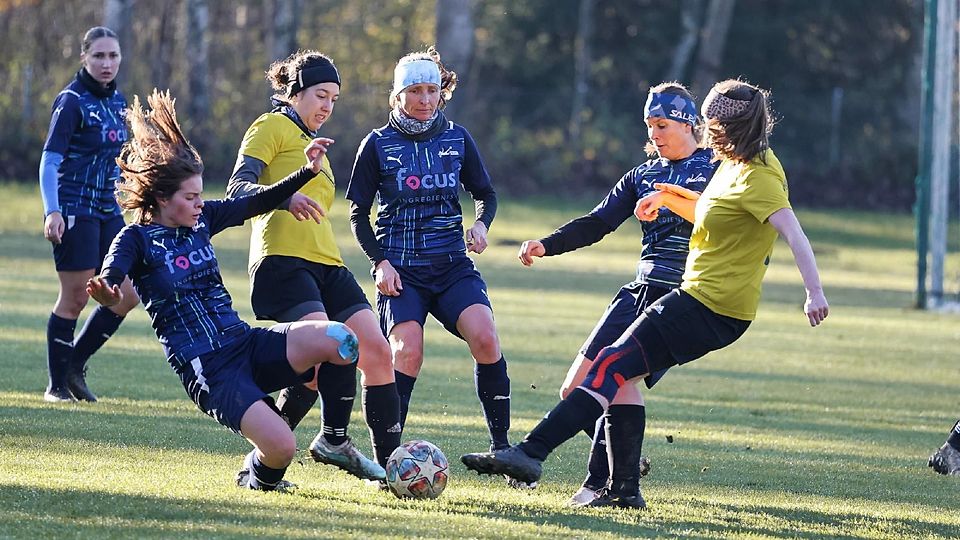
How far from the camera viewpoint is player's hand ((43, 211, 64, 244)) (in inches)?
347

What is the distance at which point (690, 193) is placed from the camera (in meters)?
6.76

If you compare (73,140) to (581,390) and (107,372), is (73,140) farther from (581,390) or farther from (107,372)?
(581,390)

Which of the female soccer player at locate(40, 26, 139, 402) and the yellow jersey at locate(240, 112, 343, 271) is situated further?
the female soccer player at locate(40, 26, 139, 402)

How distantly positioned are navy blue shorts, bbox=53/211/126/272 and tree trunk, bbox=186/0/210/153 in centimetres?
2465

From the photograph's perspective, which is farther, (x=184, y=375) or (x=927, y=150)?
(x=927, y=150)

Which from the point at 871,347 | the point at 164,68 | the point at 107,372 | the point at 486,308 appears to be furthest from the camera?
the point at 164,68

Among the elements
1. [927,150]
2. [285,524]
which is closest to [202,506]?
[285,524]

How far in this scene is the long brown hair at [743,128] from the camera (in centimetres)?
620

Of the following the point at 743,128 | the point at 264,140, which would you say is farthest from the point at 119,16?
the point at 743,128

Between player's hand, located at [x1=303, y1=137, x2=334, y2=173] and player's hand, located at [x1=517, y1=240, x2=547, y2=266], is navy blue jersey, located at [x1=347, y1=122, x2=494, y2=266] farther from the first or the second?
player's hand, located at [x1=303, y1=137, x2=334, y2=173]

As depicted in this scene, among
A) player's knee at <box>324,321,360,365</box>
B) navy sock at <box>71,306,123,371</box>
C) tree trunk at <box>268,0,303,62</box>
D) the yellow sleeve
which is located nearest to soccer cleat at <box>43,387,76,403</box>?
navy sock at <box>71,306,123,371</box>

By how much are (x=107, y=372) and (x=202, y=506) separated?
15.6 feet

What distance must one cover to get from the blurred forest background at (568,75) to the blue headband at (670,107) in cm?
2679

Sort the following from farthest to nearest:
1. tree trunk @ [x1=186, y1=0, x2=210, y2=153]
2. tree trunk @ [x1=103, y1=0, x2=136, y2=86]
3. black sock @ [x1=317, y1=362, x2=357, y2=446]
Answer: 1. tree trunk @ [x1=186, y1=0, x2=210, y2=153]
2. tree trunk @ [x1=103, y1=0, x2=136, y2=86]
3. black sock @ [x1=317, y1=362, x2=357, y2=446]
